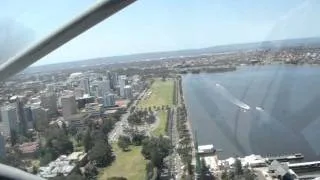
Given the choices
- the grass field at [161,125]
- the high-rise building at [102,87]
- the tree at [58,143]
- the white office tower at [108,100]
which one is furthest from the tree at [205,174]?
the high-rise building at [102,87]

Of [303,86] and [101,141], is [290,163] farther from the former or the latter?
[303,86]

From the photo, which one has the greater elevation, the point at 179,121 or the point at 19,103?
the point at 19,103

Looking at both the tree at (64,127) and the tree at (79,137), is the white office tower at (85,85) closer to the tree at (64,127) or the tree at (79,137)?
the tree at (64,127)

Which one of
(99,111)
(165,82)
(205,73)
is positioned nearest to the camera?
(99,111)

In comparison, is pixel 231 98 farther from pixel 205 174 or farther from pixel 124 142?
pixel 205 174

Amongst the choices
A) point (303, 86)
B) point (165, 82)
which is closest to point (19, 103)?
point (303, 86)

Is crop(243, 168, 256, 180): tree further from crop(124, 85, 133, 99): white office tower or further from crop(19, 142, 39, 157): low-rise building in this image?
crop(124, 85, 133, 99): white office tower
